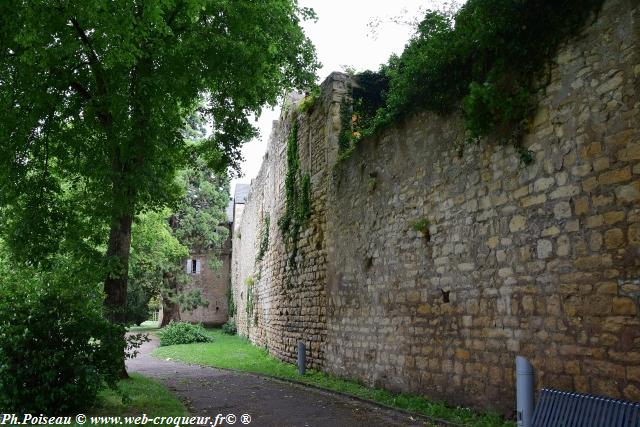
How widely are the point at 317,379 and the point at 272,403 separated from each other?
2649 mm

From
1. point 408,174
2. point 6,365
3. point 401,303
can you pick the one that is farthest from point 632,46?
point 6,365

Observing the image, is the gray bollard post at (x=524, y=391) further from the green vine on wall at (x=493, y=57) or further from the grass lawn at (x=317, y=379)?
the green vine on wall at (x=493, y=57)

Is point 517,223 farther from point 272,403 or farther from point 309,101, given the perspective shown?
point 309,101

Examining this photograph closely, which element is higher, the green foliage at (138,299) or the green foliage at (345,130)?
the green foliage at (345,130)

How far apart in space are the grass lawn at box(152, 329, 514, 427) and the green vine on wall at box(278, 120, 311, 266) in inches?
115

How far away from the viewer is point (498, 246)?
656 centimetres

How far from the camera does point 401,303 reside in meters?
8.68

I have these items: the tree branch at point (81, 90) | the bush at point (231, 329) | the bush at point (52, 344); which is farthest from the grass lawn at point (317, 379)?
the bush at point (231, 329)

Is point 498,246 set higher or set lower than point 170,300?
higher

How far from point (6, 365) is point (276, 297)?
1005 centimetres

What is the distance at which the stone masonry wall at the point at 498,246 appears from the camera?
5.05m

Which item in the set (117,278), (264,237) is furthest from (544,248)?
(264,237)

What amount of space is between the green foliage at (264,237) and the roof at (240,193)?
1971 cm

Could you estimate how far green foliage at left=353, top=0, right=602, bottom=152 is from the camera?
5.98m
